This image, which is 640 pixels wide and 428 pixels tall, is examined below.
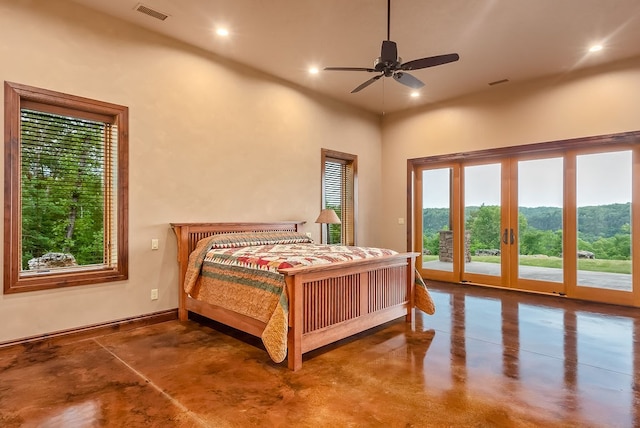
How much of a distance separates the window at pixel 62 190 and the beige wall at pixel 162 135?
12 cm

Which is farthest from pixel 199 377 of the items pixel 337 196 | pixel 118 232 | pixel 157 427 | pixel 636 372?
pixel 337 196

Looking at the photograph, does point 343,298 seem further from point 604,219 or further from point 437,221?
point 604,219

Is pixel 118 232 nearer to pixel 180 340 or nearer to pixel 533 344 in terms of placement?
pixel 180 340

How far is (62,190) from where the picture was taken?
3506mm

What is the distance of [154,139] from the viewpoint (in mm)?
4012

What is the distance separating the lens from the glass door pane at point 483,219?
5975 mm

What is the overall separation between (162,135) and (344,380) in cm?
328

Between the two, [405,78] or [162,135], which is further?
[162,135]

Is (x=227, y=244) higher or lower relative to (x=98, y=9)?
lower

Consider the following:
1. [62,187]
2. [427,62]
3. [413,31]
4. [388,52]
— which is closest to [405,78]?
[427,62]

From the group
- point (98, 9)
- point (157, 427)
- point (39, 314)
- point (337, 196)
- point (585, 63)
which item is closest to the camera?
point (157, 427)

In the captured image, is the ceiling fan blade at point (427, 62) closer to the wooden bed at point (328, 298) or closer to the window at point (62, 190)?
the wooden bed at point (328, 298)

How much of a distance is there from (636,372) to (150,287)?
4.59 metres

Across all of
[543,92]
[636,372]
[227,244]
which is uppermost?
[543,92]
